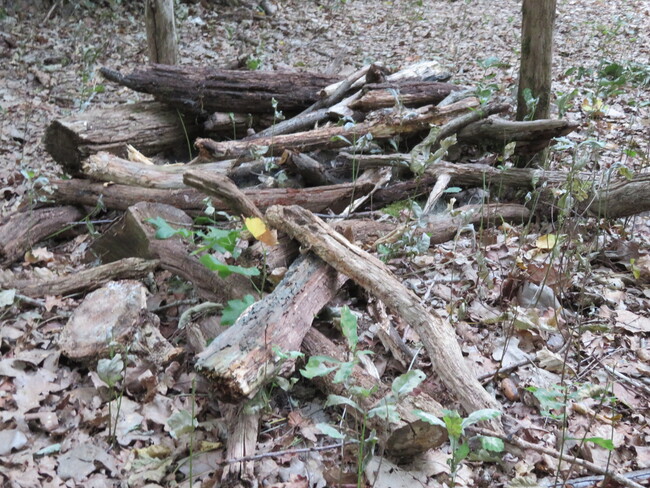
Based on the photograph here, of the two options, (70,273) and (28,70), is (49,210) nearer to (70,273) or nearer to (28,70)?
(70,273)

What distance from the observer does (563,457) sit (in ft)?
7.32

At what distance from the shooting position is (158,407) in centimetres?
281

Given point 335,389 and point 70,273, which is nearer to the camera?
point 335,389

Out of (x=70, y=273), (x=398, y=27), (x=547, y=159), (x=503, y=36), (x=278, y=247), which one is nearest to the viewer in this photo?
(x=278, y=247)

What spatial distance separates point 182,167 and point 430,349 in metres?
3.03

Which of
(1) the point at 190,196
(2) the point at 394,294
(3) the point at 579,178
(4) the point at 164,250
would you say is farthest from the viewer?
(1) the point at 190,196

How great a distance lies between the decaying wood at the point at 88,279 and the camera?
146 inches

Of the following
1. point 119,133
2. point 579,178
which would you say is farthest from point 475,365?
point 119,133

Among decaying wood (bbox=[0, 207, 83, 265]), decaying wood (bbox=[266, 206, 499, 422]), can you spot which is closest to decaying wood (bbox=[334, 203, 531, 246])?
decaying wood (bbox=[266, 206, 499, 422])

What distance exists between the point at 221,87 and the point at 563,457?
14.8 ft

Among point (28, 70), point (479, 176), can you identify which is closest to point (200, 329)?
point (479, 176)

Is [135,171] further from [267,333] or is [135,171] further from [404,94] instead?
[267,333]

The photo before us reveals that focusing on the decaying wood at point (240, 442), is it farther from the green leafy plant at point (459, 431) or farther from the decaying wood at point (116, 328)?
the green leafy plant at point (459, 431)

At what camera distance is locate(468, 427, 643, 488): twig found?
2164 mm
